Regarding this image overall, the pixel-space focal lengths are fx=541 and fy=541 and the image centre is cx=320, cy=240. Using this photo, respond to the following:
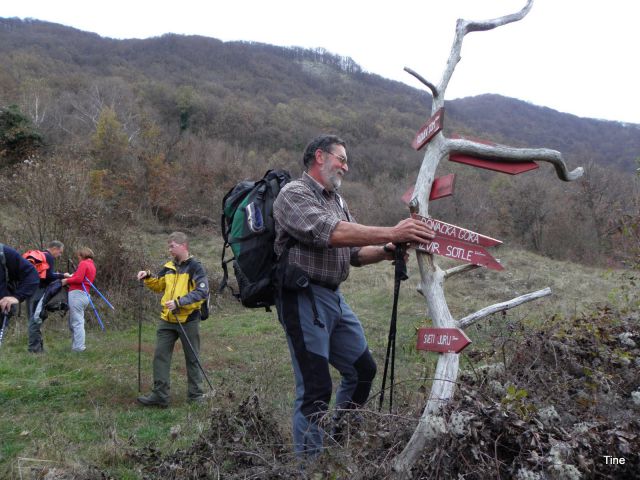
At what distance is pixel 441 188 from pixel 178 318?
13.1 feet

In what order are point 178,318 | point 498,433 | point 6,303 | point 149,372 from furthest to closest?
point 149,372 < point 178,318 < point 6,303 < point 498,433

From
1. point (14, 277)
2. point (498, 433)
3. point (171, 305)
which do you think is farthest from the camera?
point (171, 305)

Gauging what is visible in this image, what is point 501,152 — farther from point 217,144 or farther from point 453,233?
point 217,144

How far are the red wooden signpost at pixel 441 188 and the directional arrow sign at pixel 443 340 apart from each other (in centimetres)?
77

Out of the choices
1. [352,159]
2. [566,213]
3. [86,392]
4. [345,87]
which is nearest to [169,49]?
[345,87]

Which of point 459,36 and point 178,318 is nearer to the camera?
point 459,36

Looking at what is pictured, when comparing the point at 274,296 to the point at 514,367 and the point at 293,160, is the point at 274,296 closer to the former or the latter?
the point at 514,367

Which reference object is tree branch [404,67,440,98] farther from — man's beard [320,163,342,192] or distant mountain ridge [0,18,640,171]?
distant mountain ridge [0,18,640,171]

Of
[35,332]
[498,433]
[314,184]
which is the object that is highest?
[314,184]

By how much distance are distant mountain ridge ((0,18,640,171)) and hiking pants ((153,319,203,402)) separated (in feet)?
131

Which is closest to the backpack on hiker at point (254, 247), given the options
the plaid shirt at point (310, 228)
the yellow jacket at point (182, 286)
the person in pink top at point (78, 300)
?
the plaid shirt at point (310, 228)

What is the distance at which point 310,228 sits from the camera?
3.11 m

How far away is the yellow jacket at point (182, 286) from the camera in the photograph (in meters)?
6.21

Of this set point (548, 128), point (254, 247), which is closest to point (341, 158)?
point (254, 247)
